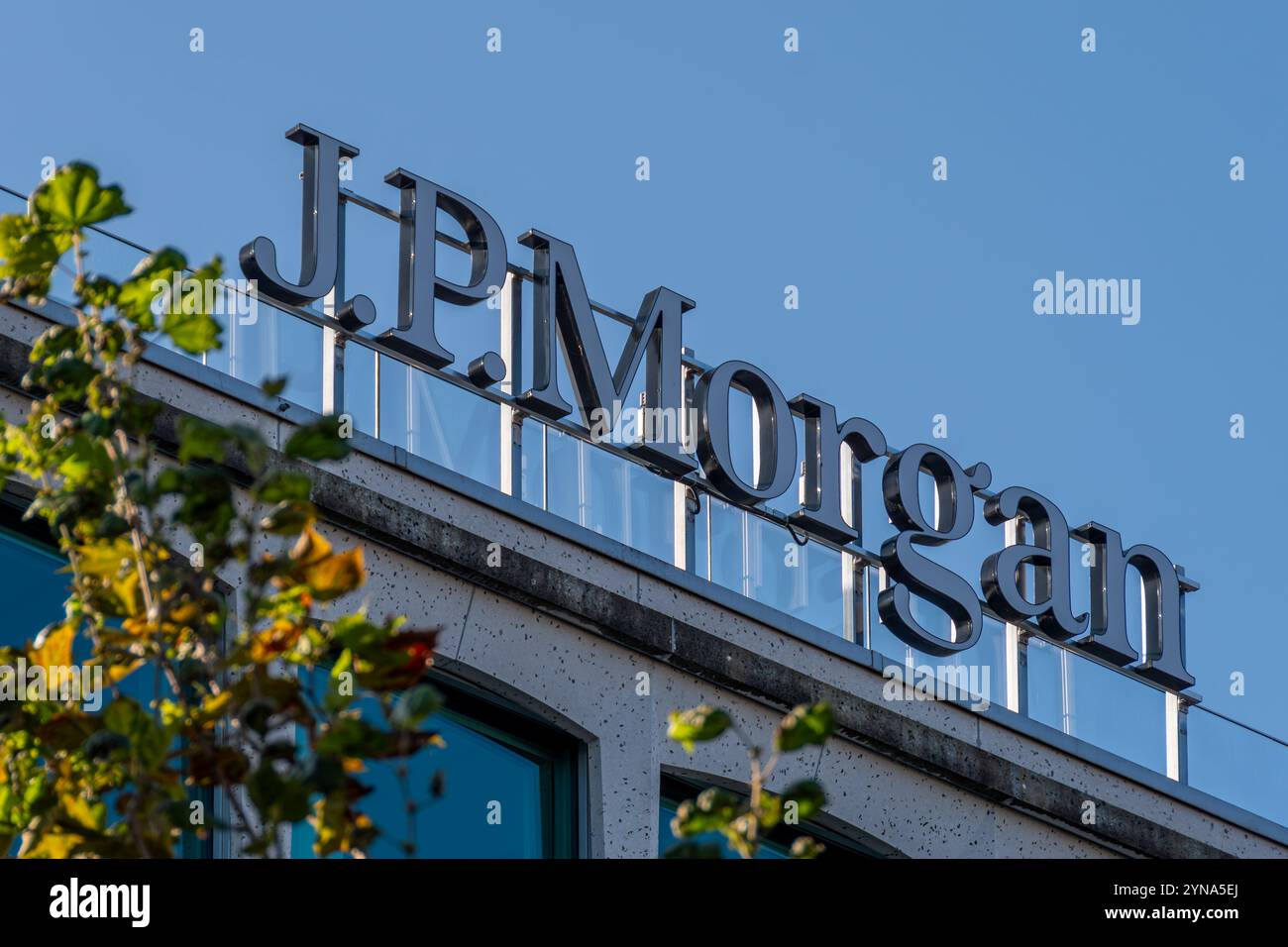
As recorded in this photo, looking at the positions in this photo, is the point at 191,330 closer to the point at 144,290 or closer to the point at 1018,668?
the point at 144,290

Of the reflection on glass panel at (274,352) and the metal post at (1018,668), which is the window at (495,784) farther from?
the metal post at (1018,668)

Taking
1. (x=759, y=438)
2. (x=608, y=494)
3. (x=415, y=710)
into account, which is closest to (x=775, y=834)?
(x=608, y=494)

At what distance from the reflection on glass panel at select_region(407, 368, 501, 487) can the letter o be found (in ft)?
5.88

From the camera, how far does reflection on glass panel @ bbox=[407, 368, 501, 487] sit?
12.7 metres

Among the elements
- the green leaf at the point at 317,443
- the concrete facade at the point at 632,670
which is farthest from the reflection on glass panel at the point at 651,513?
the green leaf at the point at 317,443

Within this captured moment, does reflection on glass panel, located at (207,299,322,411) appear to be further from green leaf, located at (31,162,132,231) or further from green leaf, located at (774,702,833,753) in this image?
green leaf, located at (774,702,833,753)

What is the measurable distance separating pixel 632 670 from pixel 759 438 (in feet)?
10.1

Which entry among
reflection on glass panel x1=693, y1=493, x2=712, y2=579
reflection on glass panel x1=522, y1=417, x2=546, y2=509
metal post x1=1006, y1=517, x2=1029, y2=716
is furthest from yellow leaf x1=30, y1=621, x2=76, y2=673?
metal post x1=1006, y1=517, x2=1029, y2=716

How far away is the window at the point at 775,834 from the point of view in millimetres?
12820

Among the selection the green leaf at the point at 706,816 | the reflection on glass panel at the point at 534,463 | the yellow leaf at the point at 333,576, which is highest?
the reflection on glass panel at the point at 534,463

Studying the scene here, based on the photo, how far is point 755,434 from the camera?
1523cm

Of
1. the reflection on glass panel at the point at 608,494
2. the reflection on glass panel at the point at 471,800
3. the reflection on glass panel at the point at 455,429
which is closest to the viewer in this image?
the reflection on glass panel at the point at 471,800

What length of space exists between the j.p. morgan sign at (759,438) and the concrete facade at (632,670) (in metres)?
1.39
